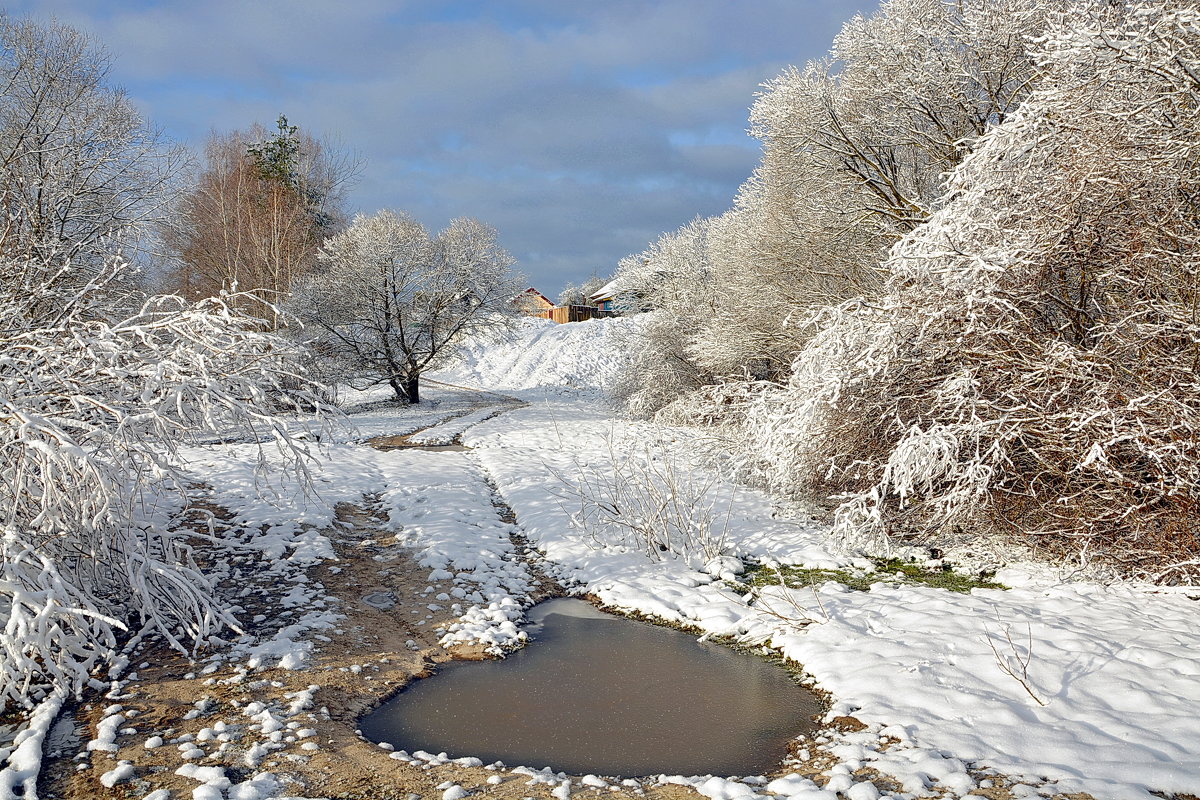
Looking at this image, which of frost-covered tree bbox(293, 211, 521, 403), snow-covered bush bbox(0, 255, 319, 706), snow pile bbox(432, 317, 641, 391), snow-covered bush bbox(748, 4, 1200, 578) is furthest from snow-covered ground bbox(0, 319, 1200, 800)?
snow pile bbox(432, 317, 641, 391)

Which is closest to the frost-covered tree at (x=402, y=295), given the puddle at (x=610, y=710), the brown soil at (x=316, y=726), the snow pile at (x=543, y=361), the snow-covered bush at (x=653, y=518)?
the snow pile at (x=543, y=361)

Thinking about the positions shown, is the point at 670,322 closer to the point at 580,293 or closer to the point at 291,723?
the point at 291,723

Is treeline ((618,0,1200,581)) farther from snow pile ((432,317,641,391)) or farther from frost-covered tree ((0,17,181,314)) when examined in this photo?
snow pile ((432,317,641,391))

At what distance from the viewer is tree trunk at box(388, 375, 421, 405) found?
78.1 feet

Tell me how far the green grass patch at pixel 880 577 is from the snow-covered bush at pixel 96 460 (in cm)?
440

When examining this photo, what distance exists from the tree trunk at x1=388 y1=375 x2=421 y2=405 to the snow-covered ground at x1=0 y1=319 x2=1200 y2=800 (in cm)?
1263

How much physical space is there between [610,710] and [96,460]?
3419 mm

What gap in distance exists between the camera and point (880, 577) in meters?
6.82

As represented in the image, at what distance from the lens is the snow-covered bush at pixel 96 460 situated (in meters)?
4.14

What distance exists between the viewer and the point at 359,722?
169 inches

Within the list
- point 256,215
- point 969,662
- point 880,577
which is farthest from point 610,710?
point 256,215

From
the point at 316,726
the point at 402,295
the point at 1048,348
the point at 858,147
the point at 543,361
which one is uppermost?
the point at 858,147

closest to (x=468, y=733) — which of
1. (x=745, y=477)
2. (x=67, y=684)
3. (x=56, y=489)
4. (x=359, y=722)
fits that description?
(x=359, y=722)

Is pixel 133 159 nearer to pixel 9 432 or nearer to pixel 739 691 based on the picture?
pixel 9 432
